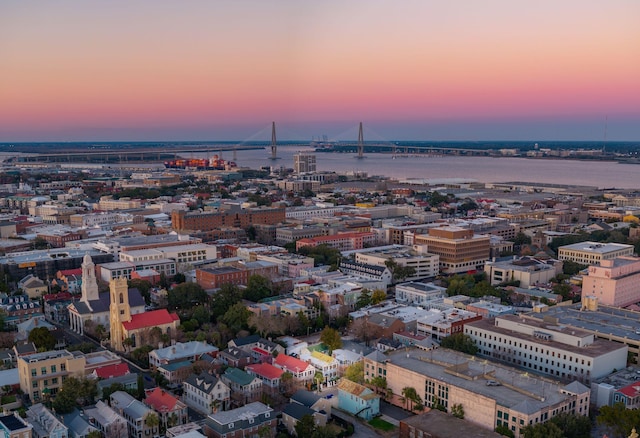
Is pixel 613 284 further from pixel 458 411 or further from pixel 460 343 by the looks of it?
pixel 458 411

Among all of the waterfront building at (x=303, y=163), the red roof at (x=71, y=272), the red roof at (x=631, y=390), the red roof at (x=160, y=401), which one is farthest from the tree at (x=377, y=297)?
the waterfront building at (x=303, y=163)

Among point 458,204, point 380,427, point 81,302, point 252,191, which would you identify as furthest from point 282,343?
point 252,191

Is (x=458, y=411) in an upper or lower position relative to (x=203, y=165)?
lower

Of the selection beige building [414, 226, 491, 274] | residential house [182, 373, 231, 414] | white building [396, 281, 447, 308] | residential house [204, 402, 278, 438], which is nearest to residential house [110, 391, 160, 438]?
residential house [204, 402, 278, 438]

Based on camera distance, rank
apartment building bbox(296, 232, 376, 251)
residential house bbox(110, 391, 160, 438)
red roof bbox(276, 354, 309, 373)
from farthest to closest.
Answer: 1. apartment building bbox(296, 232, 376, 251)
2. red roof bbox(276, 354, 309, 373)
3. residential house bbox(110, 391, 160, 438)

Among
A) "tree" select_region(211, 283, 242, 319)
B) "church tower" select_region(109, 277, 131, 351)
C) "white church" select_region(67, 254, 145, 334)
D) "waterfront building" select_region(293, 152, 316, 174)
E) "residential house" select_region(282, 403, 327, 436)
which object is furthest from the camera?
"waterfront building" select_region(293, 152, 316, 174)

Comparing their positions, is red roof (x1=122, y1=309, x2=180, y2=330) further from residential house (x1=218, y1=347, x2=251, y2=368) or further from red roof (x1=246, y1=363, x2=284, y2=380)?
red roof (x1=246, y1=363, x2=284, y2=380)

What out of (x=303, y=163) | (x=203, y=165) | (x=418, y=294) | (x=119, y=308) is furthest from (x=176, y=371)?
(x=203, y=165)
